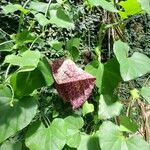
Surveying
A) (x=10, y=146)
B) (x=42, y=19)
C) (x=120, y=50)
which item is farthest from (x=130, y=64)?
(x=10, y=146)

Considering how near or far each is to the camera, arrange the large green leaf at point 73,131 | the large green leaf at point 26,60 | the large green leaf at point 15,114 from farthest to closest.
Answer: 1. the large green leaf at point 73,131
2. the large green leaf at point 15,114
3. the large green leaf at point 26,60

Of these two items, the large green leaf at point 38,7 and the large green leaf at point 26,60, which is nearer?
the large green leaf at point 26,60

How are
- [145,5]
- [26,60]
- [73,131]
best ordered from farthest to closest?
[73,131]
[145,5]
[26,60]

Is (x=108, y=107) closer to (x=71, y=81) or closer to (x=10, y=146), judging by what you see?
(x=71, y=81)

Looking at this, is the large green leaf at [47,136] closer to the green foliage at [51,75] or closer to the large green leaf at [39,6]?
the green foliage at [51,75]

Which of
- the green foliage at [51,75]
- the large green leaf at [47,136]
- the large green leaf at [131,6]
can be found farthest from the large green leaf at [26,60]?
the large green leaf at [131,6]


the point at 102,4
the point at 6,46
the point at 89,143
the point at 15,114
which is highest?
the point at 102,4

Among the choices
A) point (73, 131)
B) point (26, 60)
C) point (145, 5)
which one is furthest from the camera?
point (73, 131)
